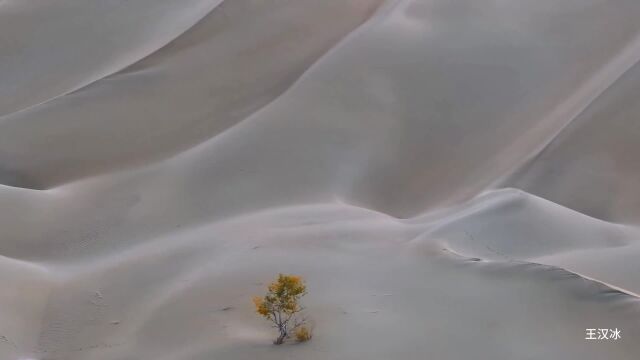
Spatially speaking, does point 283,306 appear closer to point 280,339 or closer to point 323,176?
point 280,339

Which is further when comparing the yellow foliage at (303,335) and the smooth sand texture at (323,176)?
the smooth sand texture at (323,176)

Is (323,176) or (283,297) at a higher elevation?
(323,176)

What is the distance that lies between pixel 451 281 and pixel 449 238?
57 centimetres

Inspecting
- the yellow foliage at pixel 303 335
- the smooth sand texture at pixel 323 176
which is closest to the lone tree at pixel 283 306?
the yellow foliage at pixel 303 335

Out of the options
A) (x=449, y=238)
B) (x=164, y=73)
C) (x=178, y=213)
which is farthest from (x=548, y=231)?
(x=164, y=73)

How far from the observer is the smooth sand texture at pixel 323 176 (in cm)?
491

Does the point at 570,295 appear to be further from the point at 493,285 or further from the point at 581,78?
the point at 581,78

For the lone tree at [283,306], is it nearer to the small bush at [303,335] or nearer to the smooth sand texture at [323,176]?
the small bush at [303,335]

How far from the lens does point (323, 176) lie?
24.2 ft

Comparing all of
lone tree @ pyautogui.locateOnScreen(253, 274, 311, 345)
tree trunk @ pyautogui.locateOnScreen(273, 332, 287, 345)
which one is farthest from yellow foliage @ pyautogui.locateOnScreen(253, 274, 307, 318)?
tree trunk @ pyautogui.locateOnScreen(273, 332, 287, 345)

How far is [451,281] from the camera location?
16.8 ft

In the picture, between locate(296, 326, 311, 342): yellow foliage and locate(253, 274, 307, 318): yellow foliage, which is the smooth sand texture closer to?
locate(296, 326, 311, 342): yellow foliage

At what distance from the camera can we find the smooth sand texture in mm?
4906

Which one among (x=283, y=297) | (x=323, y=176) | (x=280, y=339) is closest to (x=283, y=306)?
(x=283, y=297)
